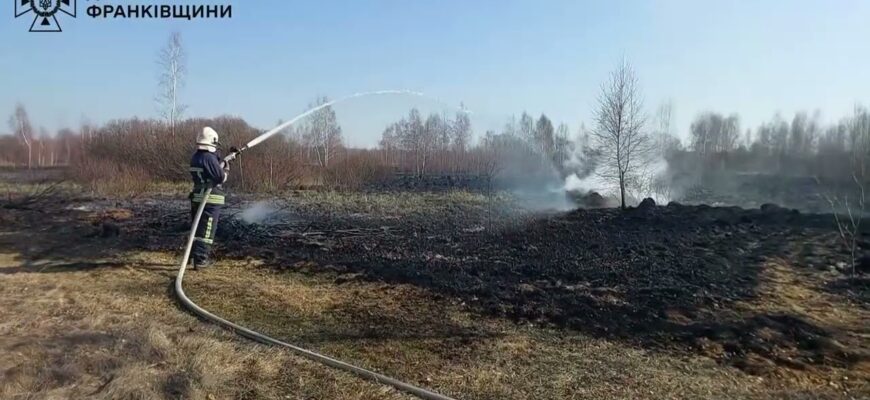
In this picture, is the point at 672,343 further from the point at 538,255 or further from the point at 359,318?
the point at 538,255

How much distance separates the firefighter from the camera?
7578mm

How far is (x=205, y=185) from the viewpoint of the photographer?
25.2ft

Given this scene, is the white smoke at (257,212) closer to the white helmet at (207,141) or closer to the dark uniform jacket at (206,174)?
the dark uniform jacket at (206,174)

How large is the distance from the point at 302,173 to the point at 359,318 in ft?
66.8

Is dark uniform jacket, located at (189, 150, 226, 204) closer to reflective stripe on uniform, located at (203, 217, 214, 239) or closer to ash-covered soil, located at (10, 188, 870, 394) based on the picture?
reflective stripe on uniform, located at (203, 217, 214, 239)

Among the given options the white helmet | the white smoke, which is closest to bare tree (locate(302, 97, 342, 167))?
the white smoke

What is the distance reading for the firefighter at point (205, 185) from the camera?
7578mm

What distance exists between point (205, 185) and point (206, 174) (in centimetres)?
17

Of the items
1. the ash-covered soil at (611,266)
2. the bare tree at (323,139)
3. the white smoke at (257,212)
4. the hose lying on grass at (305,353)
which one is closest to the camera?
the hose lying on grass at (305,353)

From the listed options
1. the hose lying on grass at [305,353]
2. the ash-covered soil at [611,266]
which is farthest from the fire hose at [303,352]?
the ash-covered soil at [611,266]

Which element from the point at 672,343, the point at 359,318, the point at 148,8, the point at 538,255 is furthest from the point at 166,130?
the point at 672,343

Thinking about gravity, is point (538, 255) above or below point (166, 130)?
below

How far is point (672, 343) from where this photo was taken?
5.18 metres

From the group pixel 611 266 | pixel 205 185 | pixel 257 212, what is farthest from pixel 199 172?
pixel 257 212
